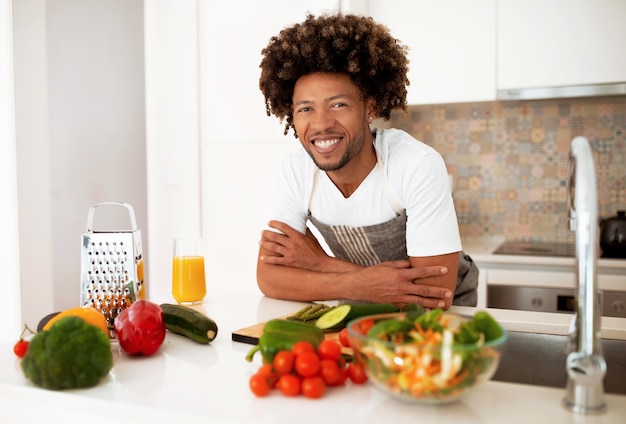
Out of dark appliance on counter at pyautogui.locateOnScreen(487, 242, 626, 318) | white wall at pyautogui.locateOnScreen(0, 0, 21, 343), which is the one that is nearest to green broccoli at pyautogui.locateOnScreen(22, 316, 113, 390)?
Answer: white wall at pyautogui.locateOnScreen(0, 0, 21, 343)

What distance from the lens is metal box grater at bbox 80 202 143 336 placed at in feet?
4.41

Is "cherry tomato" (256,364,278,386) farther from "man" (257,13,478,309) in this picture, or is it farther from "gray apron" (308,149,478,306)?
"gray apron" (308,149,478,306)

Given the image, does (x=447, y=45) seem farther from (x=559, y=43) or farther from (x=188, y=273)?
(x=188, y=273)

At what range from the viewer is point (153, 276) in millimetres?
3160

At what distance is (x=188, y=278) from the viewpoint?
160 centimetres

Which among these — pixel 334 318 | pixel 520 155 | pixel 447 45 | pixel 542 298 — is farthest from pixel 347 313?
pixel 520 155

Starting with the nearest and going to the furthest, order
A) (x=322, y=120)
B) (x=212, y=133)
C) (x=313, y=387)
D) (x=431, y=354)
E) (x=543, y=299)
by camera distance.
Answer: (x=431, y=354) → (x=313, y=387) → (x=322, y=120) → (x=543, y=299) → (x=212, y=133)

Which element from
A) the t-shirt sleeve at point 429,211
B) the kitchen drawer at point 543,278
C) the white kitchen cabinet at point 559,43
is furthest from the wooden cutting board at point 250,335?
the white kitchen cabinet at point 559,43

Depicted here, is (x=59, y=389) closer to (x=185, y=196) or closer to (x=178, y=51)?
(x=185, y=196)

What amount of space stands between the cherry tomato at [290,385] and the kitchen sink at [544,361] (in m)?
0.44

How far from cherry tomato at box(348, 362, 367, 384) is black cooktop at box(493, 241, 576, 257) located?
6.36 feet

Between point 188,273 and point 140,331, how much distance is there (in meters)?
0.49

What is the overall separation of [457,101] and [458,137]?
0.43 metres

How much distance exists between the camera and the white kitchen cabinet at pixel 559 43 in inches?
105
